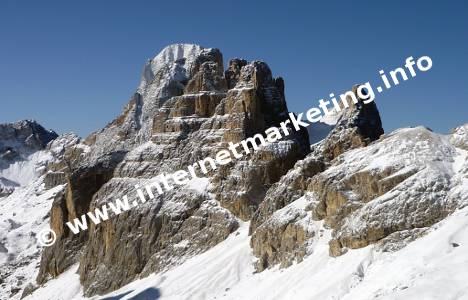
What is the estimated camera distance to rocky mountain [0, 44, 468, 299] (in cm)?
4384

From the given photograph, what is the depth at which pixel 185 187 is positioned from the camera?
8188 centimetres

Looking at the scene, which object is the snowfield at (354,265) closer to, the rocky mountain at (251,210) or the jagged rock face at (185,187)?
the rocky mountain at (251,210)

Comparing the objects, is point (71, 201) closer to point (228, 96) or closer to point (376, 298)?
point (228, 96)

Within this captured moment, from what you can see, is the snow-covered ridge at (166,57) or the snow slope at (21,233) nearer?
the snow slope at (21,233)

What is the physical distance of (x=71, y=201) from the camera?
101 meters

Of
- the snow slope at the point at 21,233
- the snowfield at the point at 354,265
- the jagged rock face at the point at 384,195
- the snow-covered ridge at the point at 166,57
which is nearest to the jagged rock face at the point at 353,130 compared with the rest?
the jagged rock face at the point at 384,195

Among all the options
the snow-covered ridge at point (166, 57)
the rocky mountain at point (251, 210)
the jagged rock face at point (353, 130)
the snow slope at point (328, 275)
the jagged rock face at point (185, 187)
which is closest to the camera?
the snow slope at point (328, 275)

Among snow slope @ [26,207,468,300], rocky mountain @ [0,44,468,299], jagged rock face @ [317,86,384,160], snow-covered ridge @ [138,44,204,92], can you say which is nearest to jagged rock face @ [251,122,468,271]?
rocky mountain @ [0,44,468,299]

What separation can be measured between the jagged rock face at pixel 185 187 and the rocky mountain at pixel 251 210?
0.69 feet

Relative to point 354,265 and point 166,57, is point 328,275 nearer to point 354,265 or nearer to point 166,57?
point 354,265

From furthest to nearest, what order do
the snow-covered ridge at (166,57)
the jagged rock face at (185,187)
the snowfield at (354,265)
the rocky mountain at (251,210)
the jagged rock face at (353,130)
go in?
the snow-covered ridge at (166,57) < the jagged rock face at (185,187) < the jagged rock face at (353,130) < the rocky mountain at (251,210) < the snowfield at (354,265)

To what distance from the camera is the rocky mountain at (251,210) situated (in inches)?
1726

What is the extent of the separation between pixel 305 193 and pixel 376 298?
33146 mm

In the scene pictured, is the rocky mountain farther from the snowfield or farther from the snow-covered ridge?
the snow-covered ridge
